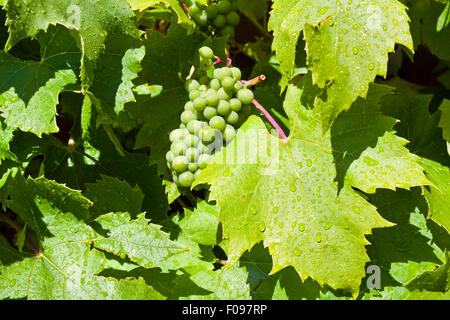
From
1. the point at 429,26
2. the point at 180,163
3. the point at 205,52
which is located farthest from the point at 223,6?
the point at 429,26

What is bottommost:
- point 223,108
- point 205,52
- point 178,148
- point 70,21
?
point 178,148

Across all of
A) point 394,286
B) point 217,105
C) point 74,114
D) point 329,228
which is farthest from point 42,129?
point 394,286

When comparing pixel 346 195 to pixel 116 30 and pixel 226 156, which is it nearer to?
pixel 226 156

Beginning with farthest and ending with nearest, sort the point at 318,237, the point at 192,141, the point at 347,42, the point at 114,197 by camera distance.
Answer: the point at 114,197
the point at 192,141
the point at 318,237
the point at 347,42

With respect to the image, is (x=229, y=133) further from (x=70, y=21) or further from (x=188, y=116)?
(x=70, y=21)

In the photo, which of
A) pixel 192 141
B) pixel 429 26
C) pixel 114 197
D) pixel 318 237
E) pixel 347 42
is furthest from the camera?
pixel 429 26

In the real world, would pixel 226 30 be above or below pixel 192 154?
above

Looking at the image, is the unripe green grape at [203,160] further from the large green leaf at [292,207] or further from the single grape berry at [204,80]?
the single grape berry at [204,80]

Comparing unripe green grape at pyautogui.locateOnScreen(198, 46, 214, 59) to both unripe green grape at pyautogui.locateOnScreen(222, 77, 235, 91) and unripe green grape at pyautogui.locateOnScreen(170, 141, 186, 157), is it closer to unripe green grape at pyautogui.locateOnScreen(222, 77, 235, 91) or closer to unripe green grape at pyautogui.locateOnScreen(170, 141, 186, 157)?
unripe green grape at pyautogui.locateOnScreen(222, 77, 235, 91)
